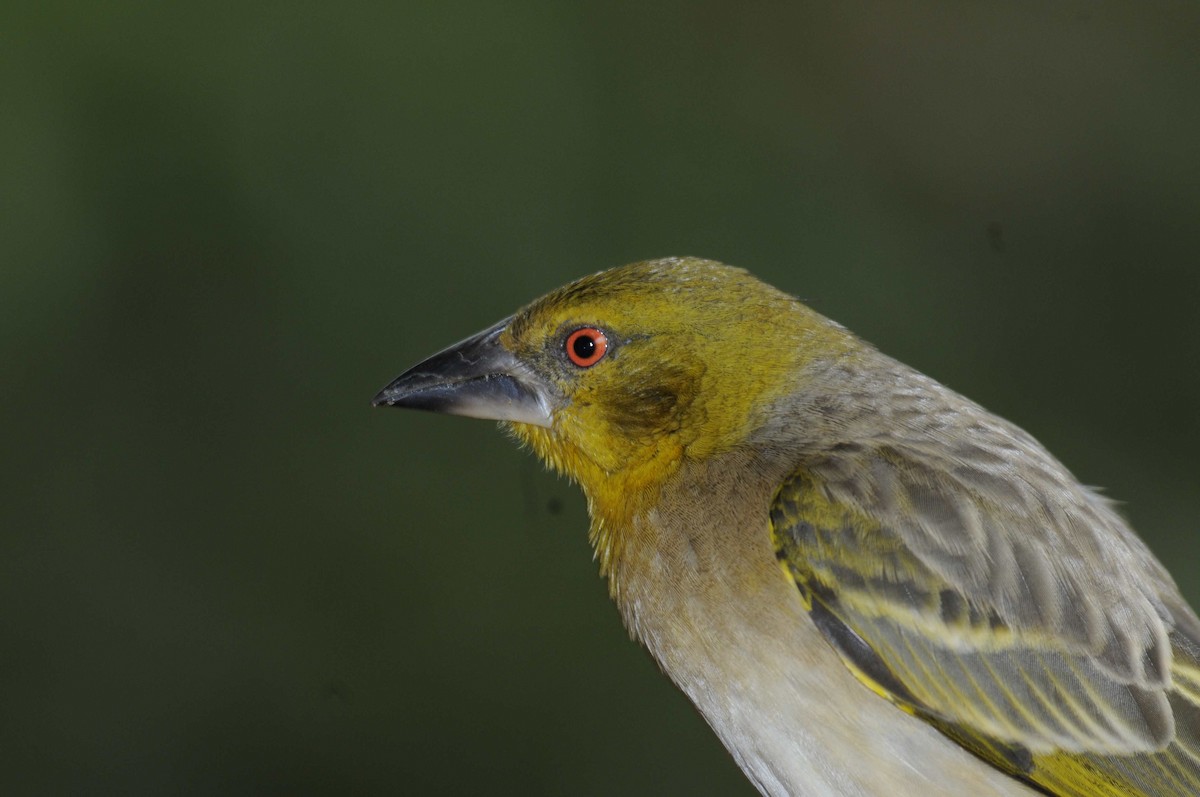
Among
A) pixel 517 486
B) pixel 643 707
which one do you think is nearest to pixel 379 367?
pixel 517 486

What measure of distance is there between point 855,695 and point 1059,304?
5.27m

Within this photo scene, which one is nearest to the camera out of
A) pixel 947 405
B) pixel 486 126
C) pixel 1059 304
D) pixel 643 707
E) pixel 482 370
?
pixel 947 405

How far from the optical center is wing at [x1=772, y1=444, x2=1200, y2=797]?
3.30 meters

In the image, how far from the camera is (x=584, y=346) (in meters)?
4.00

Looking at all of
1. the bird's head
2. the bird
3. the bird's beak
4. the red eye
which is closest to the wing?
the bird

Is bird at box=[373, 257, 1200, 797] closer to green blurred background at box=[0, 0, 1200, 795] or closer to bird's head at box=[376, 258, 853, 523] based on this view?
bird's head at box=[376, 258, 853, 523]

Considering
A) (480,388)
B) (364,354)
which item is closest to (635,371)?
(480,388)

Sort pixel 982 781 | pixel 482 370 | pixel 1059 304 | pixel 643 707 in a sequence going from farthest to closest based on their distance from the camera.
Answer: pixel 1059 304 < pixel 643 707 < pixel 482 370 < pixel 982 781

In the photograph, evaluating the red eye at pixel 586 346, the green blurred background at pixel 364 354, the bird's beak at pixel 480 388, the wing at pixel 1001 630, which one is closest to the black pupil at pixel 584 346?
the red eye at pixel 586 346

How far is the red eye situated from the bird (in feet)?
0.63

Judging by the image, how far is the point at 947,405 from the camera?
3.85 m

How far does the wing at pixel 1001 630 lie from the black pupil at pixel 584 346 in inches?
32.0

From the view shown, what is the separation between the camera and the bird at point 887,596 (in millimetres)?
3289

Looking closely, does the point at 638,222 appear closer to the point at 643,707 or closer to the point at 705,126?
the point at 705,126
